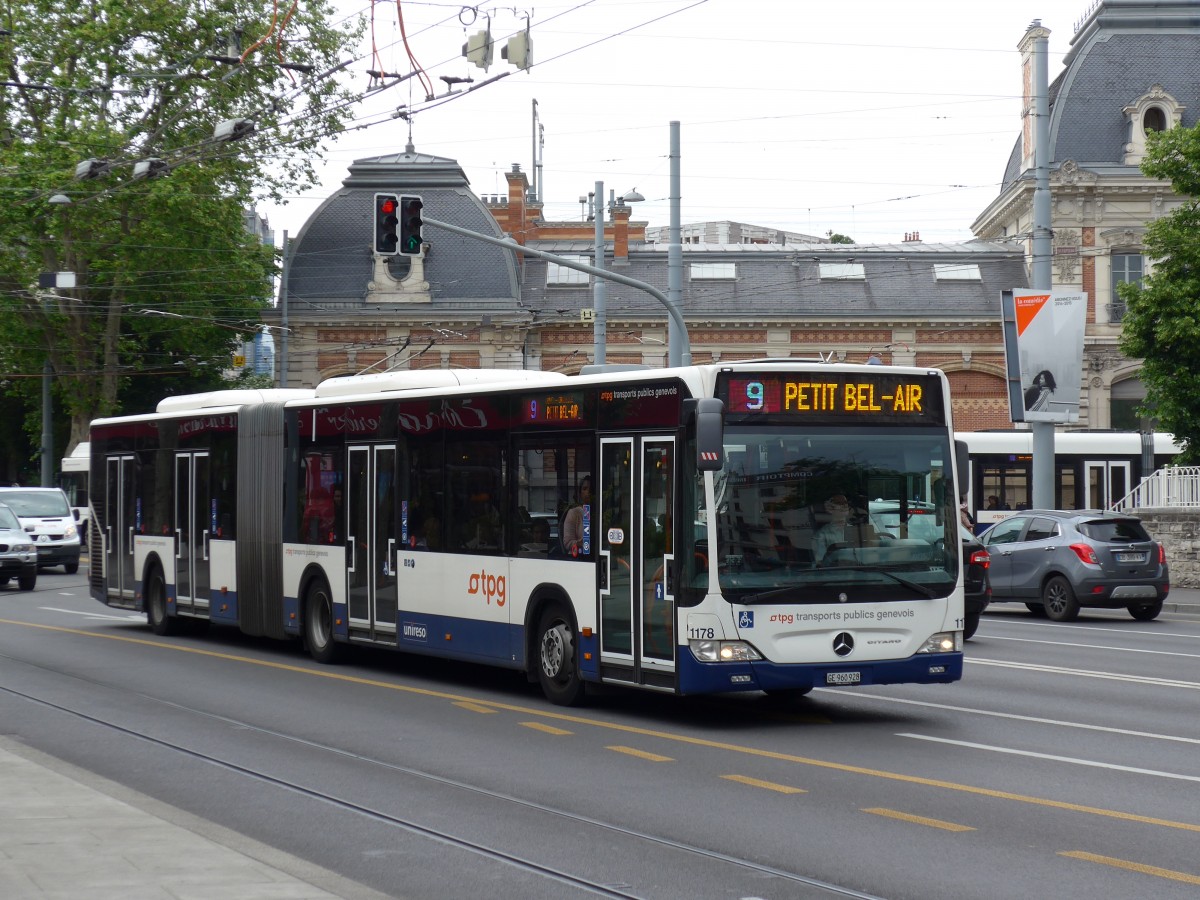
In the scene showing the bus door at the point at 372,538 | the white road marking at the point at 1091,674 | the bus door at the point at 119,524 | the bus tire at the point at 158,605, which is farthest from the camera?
the bus door at the point at 119,524

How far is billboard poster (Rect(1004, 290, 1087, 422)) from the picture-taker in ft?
96.3

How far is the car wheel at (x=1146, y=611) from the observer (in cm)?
2536

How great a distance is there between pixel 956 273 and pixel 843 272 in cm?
400

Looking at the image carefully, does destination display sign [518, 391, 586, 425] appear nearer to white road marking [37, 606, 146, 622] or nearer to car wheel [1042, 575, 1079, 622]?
white road marking [37, 606, 146, 622]

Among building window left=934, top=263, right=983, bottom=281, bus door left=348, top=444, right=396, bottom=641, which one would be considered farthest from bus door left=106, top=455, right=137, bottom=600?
building window left=934, top=263, right=983, bottom=281

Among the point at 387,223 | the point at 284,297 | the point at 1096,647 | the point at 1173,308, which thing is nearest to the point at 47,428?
the point at 284,297

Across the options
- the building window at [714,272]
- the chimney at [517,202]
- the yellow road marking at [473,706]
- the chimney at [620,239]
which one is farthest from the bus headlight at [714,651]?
the chimney at [517,202]

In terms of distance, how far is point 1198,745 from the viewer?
11.6m

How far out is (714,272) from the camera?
5969 cm

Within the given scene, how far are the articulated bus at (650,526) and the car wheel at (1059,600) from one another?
11848 millimetres

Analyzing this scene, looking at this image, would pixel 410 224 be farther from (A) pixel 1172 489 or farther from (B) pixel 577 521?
(A) pixel 1172 489

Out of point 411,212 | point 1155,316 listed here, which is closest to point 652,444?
point 411,212

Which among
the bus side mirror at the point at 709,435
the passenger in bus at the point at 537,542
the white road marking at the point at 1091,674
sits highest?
the bus side mirror at the point at 709,435

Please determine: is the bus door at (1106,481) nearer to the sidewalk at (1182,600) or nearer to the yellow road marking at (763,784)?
the sidewalk at (1182,600)
